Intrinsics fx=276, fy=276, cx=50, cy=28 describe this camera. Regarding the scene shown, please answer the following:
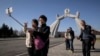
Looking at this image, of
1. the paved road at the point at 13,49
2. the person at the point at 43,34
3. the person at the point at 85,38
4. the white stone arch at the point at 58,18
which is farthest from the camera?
the white stone arch at the point at 58,18

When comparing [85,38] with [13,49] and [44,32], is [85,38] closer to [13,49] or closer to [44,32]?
[44,32]

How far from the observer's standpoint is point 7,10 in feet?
22.0

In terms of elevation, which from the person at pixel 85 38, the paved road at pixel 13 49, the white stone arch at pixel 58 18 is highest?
the white stone arch at pixel 58 18

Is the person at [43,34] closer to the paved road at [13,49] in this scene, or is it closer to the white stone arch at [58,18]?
the paved road at [13,49]

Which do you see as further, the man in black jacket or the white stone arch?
the white stone arch

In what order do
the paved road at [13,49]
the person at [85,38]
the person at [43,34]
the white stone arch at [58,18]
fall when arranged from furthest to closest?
1. the white stone arch at [58,18]
2. the paved road at [13,49]
3. the person at [85,38]
4. the person at [43,34]

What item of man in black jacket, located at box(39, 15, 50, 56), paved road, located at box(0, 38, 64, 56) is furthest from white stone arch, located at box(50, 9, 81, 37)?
→ man in black jacket, located at box(39, 15, 50, 56)

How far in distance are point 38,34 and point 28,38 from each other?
4.64 feet

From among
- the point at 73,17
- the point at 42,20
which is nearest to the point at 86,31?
the point at 42,20

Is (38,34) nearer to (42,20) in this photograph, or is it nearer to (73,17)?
(42,20)

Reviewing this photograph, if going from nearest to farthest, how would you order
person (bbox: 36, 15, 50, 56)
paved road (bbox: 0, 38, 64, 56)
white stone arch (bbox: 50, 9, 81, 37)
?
person (bbox: 36, 15, 50, 56), paved road (bbox: 0, 38, 64, 56), white stone arch (bbox: 50, 9, 81, 37)

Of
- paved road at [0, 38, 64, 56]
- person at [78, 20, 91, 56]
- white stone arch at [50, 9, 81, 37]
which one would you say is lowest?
paved road at [0, 38, 64, 56]

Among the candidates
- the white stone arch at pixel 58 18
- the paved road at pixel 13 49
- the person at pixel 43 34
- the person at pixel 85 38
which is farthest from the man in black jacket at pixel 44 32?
the white stone arch at pixel 58 18

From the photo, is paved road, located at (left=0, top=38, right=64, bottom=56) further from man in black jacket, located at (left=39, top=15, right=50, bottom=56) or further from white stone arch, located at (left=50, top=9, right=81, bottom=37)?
white stone arch, located at (left=50, top=9, right=81, bottom=37)
